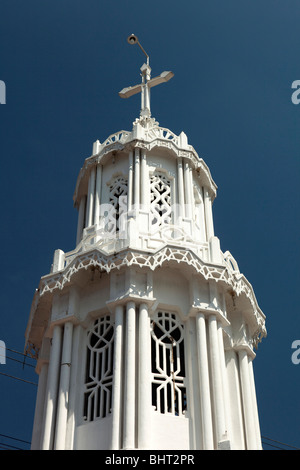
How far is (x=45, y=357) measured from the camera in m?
32.1

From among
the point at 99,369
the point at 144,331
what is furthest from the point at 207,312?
the point at 99,369

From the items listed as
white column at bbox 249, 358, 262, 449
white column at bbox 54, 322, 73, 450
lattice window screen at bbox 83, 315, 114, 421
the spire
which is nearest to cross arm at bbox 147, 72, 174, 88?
the spire

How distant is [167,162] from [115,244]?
263 inches

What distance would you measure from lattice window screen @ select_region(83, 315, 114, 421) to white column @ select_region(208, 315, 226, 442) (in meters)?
3.68

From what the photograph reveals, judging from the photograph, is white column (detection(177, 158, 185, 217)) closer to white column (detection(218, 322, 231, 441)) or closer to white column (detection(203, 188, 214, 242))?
white column (detection(203, 188, 214, 242))

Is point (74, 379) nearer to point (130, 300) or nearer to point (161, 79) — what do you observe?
point (130, 300)

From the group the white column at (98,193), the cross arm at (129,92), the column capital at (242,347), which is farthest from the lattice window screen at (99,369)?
the cross arm at (129,92)

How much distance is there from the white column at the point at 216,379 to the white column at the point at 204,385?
0.73 feet

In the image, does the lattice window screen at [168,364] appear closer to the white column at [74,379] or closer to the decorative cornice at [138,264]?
the decorative cornice at [138,264]

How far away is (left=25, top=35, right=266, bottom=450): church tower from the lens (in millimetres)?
27281

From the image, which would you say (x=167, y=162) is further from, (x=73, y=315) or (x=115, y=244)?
(x=73, y=315)

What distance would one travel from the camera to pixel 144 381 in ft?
→ 89.2
